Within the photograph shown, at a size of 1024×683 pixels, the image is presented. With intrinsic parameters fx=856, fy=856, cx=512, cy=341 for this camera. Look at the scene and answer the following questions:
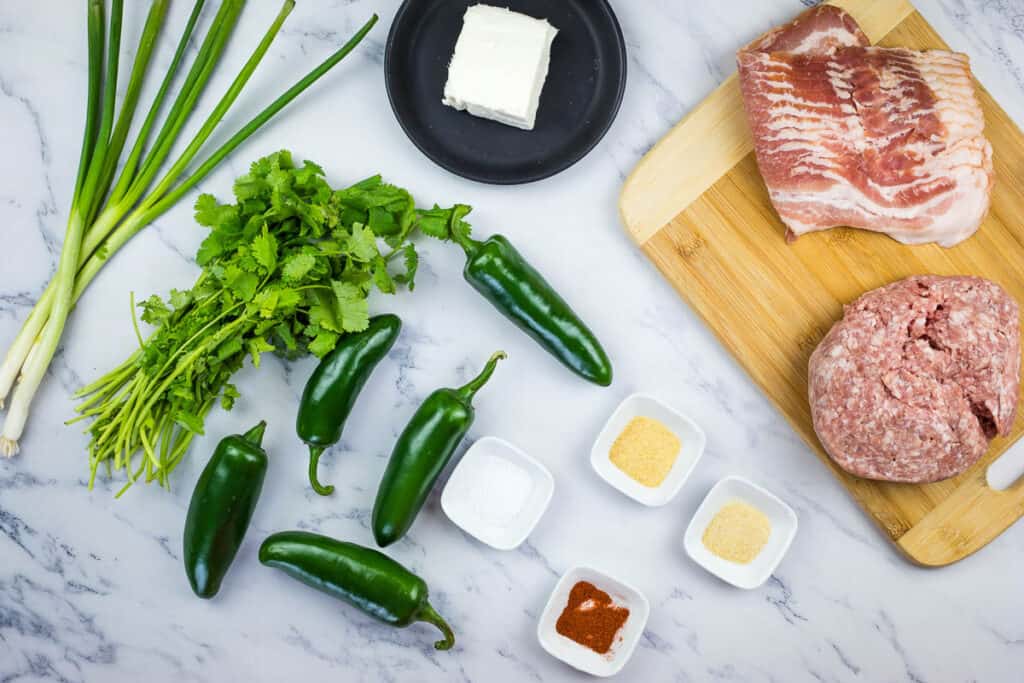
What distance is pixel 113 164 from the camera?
282 centimetres

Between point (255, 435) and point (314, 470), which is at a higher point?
point (255, 435)

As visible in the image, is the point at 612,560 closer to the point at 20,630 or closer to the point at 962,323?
the point at 962,323

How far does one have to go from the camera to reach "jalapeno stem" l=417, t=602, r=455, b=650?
2682 millimetres

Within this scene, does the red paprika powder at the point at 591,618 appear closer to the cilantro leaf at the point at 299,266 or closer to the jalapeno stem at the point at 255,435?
the jalapeno stem at the point at 255,435

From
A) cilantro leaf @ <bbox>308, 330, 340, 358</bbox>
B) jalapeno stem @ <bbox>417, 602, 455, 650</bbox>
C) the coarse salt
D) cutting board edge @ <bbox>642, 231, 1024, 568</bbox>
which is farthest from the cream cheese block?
jalapeno stem @ <bbox>417, 602, 455, 650</bbox>

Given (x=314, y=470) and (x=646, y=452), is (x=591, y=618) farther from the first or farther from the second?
(x=314, y=470)

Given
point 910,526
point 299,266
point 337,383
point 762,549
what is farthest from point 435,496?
point 910,526

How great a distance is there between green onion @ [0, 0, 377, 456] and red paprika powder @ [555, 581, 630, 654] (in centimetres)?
181

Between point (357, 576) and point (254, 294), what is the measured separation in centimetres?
92

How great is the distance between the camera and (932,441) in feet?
8.14

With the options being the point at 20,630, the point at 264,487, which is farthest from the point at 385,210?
the point at 20,630

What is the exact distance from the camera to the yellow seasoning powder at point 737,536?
2723mm

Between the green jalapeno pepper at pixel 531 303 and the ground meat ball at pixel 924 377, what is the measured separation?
0.69 metres

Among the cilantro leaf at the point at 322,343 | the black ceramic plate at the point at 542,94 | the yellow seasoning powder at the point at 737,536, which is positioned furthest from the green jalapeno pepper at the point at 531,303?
the yellow seasoning powder at the point at 737,536
